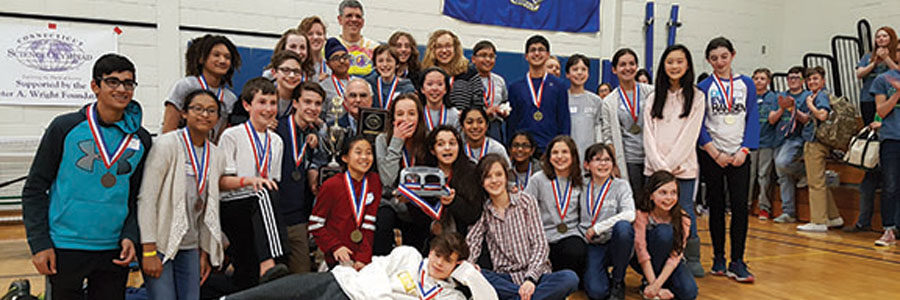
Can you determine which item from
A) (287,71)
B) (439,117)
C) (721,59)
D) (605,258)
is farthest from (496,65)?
(287,71)

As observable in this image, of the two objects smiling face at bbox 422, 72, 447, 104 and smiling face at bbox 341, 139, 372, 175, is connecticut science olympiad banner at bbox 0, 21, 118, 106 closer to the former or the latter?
smiling face at bbox 422, 72, 447, 104

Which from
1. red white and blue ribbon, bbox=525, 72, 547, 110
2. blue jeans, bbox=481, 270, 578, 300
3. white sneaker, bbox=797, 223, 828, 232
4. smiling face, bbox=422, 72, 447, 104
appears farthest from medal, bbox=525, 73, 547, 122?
white sneaker, bbox=797, 223, 828, 232

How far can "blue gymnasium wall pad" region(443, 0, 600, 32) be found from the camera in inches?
317

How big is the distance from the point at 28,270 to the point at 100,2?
3163 millimetres

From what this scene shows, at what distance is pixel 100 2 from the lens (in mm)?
6199

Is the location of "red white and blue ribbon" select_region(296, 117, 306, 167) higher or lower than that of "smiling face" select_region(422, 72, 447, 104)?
lower

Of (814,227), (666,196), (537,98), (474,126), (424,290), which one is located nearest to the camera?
(424,290)

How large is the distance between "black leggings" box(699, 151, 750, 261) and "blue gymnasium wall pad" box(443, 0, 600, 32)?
4528mm

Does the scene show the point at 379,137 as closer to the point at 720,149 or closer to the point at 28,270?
the point at 720,149

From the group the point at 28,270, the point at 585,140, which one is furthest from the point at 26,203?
the point at 585,140

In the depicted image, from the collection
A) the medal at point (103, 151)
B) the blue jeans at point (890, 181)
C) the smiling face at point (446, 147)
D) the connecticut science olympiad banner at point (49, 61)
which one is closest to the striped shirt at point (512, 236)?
the smiling face at point (446, 147)

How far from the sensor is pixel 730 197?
4090 millimetres

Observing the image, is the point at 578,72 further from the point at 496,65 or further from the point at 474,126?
the point at 496,65

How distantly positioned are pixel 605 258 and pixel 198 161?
2.26 metres
